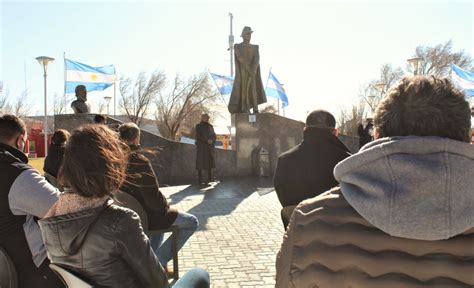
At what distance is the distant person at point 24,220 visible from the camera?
2678mm

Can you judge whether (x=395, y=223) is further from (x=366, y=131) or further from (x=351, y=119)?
(x=351, y=119)

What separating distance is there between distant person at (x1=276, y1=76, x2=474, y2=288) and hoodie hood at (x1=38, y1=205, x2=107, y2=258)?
3.36 feet

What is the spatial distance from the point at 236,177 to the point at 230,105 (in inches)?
95.7

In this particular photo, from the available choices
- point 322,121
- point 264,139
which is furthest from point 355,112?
point 322,121

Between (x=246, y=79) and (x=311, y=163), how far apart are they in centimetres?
1095

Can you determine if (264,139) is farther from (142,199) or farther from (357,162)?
(357,162)

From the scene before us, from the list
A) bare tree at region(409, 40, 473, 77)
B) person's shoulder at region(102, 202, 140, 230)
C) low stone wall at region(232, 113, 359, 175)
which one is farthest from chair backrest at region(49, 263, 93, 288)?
bare tree at region(409, 40, 473, 77)

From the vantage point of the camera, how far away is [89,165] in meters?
2.15

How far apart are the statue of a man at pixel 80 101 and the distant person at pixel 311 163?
341 inches

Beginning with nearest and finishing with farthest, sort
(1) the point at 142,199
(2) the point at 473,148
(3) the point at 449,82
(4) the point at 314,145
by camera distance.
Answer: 1. (2) the point at 473,148
2. (3) the point at 449,82
3. (4) the point at 314,145
4. (1) the point at 142,199

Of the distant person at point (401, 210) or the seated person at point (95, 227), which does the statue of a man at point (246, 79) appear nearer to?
the seated person at point (95, 227)

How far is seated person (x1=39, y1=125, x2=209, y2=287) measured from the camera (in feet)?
6.66

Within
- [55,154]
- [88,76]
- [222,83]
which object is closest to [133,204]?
[55,154]

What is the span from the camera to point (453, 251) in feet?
4.14
